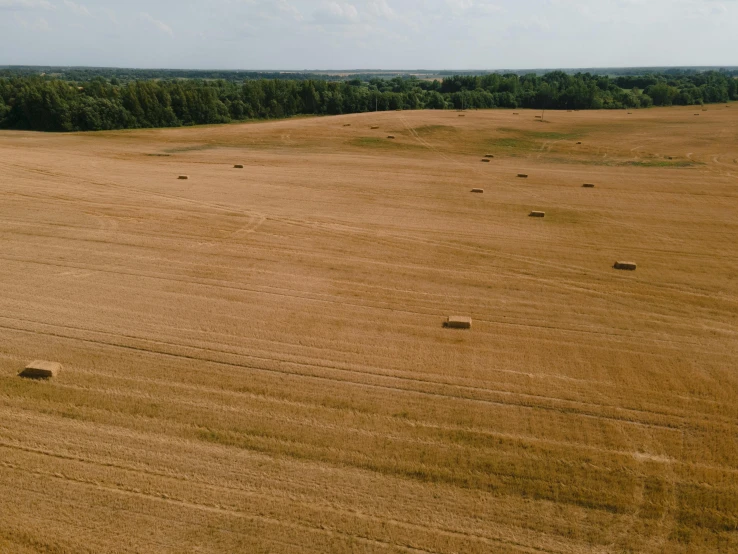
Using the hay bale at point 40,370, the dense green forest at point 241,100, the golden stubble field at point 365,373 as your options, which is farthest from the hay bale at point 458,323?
the dense green forest at point 241,100

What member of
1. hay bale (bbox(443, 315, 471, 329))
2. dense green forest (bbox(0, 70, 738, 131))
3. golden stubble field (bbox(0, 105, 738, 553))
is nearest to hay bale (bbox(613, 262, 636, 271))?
golden stubble field (bbox(0, 105, 738, 553))

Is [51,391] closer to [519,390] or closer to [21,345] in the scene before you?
[21,345]

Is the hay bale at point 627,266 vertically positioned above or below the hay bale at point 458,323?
above

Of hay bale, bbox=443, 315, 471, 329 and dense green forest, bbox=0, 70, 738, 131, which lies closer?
hay bale, bbox=443, 315, 471, 329

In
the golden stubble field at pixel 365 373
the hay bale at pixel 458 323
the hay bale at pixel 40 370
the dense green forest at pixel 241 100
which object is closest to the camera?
the golden stubble field at pixel 365 373

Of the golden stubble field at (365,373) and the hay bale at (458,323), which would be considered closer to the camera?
the golden stubble field at (365,373)

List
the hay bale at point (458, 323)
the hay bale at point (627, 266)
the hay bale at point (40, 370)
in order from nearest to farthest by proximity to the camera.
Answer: the hay bale at point (40, 370) → the hay bale at point (458, 323) → the hay bale at point (627, 266)

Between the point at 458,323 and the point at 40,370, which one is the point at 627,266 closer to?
the point at 458,323

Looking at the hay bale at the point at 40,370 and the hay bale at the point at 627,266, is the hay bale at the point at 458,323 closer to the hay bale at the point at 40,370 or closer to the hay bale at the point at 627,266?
the hay bale at the point at 627,266

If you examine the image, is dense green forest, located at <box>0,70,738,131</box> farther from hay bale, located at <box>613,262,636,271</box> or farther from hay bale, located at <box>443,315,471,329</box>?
hay bale, located at <box>613,262,636,271</box>
